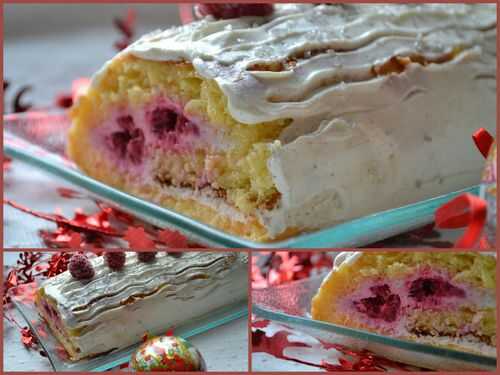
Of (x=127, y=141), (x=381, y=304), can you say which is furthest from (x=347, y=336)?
Result: (x=127, y=141)

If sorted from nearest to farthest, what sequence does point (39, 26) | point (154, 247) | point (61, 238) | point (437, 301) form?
point (437, 301) < point (154, 247) < point (61, 238) < point (39, 26)

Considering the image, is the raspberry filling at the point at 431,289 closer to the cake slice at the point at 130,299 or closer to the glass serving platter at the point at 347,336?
the glass serving platter at the point at 347,336

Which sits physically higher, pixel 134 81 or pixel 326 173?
pixel 134 81

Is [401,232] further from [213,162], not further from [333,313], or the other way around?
[213,162]

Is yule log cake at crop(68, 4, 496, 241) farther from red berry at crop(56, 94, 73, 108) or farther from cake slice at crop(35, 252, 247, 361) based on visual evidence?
red berry at crop(56, 94, 73, 108)

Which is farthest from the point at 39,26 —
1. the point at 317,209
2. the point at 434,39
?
the point at 317,209

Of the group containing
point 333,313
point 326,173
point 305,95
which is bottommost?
point 333,313

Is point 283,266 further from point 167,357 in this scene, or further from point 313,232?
point 167,357

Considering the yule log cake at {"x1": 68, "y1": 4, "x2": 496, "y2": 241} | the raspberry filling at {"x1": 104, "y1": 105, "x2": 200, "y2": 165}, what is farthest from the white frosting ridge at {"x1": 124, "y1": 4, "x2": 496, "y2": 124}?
the raspberry filling at {"x1": 104, "y1": 105, "x2": 200, "y2": 165}
